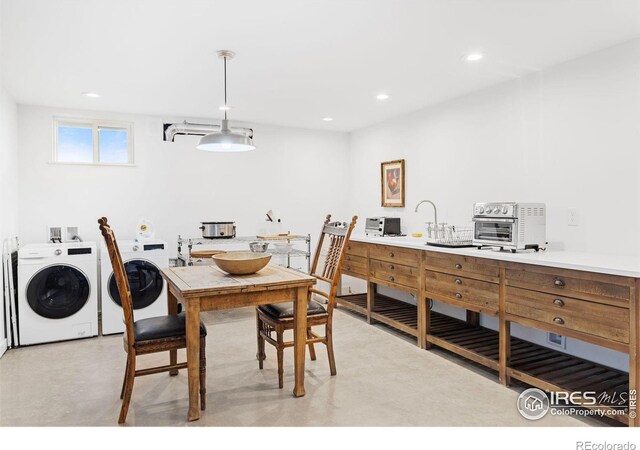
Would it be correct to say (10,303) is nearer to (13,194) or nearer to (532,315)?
(13,194)

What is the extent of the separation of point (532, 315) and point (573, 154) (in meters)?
1.35

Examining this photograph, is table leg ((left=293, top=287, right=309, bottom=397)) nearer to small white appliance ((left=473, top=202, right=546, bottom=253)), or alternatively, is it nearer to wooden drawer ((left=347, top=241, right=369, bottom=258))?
small white appliance ((left=473, top=202, right=546, bottom=253))

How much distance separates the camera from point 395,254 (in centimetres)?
402

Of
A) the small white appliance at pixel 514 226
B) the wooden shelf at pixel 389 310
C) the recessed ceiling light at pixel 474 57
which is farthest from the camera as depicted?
the wooden shelf at pixel 389 310

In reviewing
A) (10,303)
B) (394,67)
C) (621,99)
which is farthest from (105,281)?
(621,99)

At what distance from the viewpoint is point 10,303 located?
3713mm

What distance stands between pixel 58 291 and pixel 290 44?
3.06 metres

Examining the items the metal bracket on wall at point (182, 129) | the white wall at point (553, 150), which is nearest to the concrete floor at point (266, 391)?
the white wall at point (553, 150)

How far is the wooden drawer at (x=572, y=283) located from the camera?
221cm

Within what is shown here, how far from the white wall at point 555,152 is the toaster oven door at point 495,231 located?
1.91 feet

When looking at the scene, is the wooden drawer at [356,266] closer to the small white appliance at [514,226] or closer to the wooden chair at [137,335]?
the small white appliance at [514,226]

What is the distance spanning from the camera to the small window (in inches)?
185

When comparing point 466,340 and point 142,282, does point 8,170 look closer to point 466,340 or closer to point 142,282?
point 142,282

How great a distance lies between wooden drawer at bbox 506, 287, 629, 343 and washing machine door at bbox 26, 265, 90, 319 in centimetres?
370
